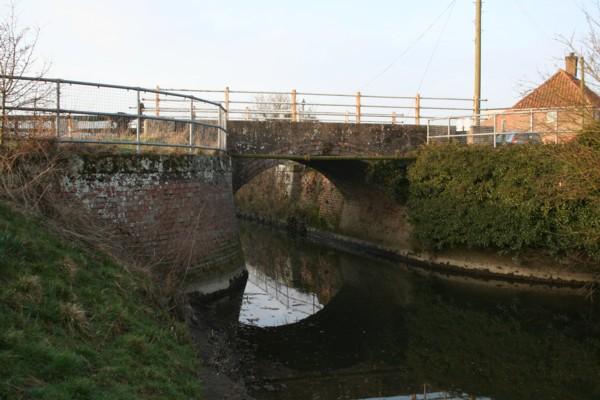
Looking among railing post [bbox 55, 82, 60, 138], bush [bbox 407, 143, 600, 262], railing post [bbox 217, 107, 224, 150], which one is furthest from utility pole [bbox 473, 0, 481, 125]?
railing post [bbox 55, 82, 60, 138]

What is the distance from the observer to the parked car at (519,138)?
48.8ft

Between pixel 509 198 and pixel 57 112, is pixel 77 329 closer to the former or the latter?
pixel 57 112

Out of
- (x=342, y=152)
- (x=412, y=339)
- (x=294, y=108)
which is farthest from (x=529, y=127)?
(x=412, y=339)

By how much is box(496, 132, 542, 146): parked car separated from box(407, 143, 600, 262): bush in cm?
66

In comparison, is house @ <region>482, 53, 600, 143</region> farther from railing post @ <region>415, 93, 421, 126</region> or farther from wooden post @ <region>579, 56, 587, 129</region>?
railing post @ <region>415, 93, 421, 126</region>

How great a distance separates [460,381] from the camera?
7871 mm

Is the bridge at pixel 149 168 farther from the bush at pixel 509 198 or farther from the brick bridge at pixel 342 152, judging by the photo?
the bush at pixel 509 198

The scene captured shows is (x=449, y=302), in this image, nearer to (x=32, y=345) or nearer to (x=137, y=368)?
(x=137, y=368)

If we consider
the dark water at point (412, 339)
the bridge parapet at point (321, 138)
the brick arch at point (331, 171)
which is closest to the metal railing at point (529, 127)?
the bridge parapet at point (321, 138)

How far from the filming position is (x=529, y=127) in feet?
51.6

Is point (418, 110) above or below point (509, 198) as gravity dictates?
above

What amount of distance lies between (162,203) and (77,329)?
5.37m

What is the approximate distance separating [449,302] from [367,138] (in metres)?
7.09

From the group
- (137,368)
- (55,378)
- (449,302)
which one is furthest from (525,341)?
(55,378)
